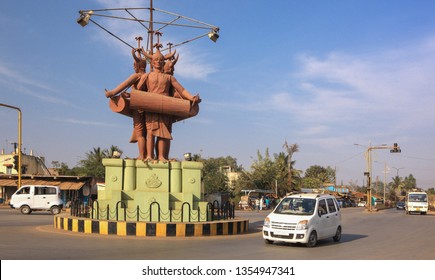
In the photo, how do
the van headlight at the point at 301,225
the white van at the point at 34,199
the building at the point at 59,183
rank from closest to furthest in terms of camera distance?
the van headlight at the point at 301,225 → the white van at the point at 34,199 → the building at the point at 59,183

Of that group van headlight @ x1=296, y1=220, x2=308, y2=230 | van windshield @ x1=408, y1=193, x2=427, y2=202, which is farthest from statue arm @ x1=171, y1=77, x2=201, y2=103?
van windshield @ x1=408, y1=193, x2=427, y2=202

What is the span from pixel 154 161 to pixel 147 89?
115 inches

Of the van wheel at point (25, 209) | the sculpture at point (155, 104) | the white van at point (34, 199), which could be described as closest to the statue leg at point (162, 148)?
the sculpture at point (155, 104)

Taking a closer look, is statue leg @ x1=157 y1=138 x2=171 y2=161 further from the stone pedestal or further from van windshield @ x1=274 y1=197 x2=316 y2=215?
van windshield @ x1=274 y1=197 x2=316 y2=215

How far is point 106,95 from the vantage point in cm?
1811

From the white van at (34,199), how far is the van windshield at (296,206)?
1940 cm

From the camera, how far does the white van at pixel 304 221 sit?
13.7 meters

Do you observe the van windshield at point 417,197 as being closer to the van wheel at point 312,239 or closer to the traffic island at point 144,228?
the traffic island at point 144,228

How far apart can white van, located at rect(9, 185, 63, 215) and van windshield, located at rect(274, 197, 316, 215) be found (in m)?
19.4

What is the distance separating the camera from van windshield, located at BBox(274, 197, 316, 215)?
48.2ft

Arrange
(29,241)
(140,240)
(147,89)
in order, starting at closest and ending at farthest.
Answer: (29,241)
(140,240)
(147,89)

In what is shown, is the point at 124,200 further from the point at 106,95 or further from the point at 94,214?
the point at 106,95
